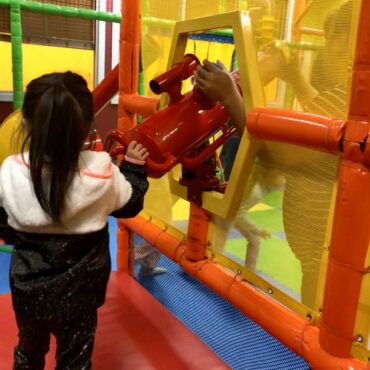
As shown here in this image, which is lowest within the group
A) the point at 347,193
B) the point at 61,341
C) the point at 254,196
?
the point at 61,341

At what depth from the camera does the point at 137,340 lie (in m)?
1.22

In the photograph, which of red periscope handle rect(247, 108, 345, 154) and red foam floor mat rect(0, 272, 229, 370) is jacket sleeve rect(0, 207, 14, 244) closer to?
red foam floor mat rect(0, 272, 229, 370)

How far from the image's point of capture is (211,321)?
1.26 meters

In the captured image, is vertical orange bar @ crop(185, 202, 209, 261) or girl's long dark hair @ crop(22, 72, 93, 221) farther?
vertical orange bar @ crop(185, 202, 209, 261)

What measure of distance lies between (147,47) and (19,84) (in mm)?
909

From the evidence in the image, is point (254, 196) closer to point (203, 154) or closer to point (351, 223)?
point (203, 154)

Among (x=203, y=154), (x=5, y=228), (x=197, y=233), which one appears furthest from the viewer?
(x=197, y=233)

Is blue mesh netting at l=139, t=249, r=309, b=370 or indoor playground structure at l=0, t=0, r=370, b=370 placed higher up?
indoor playground structure at l=0, t=0, r=370, b=370

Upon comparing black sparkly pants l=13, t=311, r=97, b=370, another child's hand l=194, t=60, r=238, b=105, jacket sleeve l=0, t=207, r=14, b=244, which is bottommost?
black sparkly pants l=13, t=311, r=97, b=370

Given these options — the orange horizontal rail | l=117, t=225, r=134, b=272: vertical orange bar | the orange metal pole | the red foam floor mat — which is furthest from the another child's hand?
l=117, t=225, r=134, b=272: vertical orange bar

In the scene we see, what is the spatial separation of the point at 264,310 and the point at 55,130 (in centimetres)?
55

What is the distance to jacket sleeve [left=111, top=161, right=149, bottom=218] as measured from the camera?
36.1 inches

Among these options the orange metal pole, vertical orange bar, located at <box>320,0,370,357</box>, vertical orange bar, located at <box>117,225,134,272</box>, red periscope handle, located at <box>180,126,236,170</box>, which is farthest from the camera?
vertical orange bar, located at <box>117,225,134,272</box>

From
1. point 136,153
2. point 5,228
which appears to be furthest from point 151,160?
point 5,228
